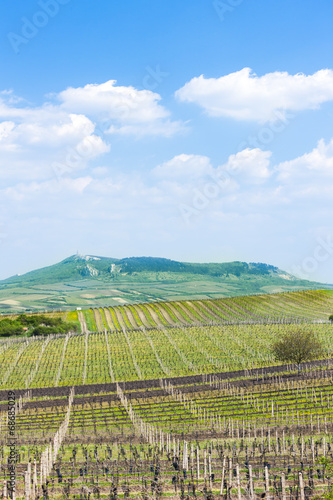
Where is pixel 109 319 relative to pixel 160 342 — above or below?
above

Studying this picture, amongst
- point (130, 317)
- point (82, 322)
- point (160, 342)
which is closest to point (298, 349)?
point (160, 342)

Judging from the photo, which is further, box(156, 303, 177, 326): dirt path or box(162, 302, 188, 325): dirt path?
box(162, 302, 188, 325): dirt path

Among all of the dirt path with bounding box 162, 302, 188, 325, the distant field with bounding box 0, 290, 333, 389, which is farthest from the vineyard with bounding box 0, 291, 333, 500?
the dirt path with bounding box 162, 302, 188, 325

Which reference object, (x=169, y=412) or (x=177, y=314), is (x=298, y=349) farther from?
(x=177, y=314)

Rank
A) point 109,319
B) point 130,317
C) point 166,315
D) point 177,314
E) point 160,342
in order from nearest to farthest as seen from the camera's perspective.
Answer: point 160,342 < point 109,319 < point 130,317 < point 166,315 < point 177,314

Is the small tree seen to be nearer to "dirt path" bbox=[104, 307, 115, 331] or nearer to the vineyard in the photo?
the vineyard

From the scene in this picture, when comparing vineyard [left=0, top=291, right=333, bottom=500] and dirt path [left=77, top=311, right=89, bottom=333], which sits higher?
dirt path [left=77, top=311, right=89, bottom=333]


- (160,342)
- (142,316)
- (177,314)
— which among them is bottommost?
(160,342)

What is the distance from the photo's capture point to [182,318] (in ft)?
471

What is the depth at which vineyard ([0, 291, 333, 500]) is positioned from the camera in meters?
26.7

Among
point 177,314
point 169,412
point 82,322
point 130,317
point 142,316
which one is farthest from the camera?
point 177,314

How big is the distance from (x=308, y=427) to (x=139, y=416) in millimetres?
15961

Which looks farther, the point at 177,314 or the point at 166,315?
the point at 177,314

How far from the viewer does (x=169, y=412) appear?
52188mm
